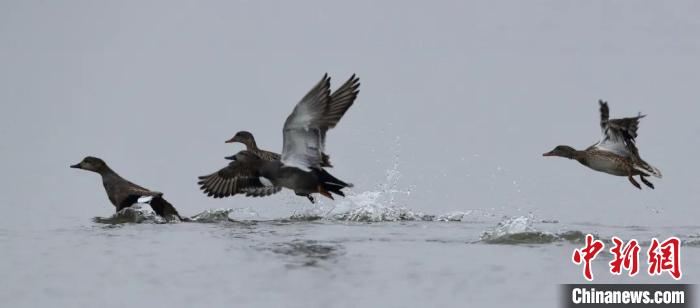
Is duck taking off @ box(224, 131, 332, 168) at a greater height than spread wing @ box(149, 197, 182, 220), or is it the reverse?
duck taking off @ box(224, 131, 332, 168)

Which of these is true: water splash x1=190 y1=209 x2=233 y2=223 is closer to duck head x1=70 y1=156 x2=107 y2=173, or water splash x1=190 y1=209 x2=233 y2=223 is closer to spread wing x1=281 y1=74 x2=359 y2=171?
spread wing x1=281 y1=74 x2=359 y2=171

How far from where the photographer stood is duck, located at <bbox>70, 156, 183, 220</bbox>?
15.7 m

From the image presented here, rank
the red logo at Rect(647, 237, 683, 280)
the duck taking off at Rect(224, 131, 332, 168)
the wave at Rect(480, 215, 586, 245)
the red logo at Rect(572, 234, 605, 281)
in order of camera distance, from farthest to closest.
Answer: the duck taking off at Rect(224, 131, 332, 168) < the wave at Rect(480, 215, 586, 245) < the red logo at Rect(572, 234, 605, 281) < the red logo at Rect(647, 237, 683, 280)

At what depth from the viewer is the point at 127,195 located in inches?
643

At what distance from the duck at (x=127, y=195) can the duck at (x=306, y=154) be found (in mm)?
983

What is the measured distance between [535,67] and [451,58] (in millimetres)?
5620

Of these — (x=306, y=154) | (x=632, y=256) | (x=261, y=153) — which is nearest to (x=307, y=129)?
(x=306, y=154)

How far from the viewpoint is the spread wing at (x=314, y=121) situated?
15125 millimetres

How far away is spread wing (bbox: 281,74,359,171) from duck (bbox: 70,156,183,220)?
4.46 ft

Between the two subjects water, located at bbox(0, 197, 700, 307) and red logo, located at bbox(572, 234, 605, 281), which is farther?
red logo, located at bbox(572, 234, 605, 281)

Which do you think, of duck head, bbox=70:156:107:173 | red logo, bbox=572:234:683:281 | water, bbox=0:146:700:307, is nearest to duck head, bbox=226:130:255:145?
duck head, bbox=70:156:107:173

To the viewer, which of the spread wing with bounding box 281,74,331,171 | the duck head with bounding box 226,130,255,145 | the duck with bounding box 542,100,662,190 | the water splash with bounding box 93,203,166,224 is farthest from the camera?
the duck head with bounding box 226,130,255,145

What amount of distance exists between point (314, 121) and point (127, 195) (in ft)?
8.09

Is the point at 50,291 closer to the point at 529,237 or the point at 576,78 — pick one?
the point at 529,237
